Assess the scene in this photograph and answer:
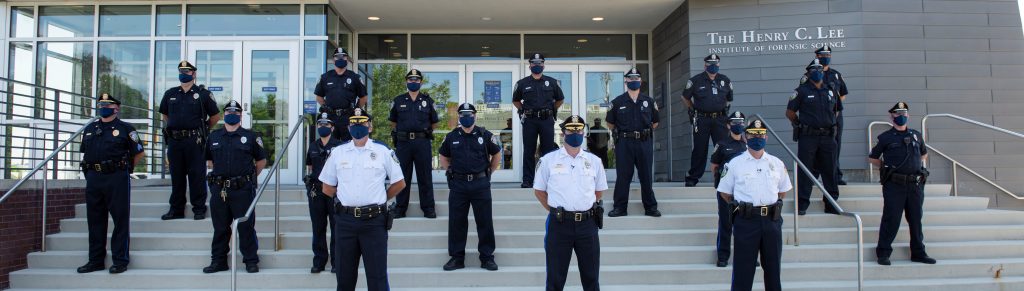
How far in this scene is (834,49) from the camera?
10.6 metres

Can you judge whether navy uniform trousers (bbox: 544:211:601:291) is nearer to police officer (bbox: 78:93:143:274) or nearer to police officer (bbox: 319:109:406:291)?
police officer (bbox: 319:109:406:291)

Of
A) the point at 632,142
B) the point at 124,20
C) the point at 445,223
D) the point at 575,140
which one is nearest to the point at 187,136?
the point at 445,223

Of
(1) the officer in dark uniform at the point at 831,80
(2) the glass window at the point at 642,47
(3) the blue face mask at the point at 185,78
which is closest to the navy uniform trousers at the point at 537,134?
(1) the officer in dark uniform at the point at 831,80

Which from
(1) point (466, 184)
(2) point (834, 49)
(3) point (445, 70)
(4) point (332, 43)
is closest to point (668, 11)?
(2) point (834, 49)

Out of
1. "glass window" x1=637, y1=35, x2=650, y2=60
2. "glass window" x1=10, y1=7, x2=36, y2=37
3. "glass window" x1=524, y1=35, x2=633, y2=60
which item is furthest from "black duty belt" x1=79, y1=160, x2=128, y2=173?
"glass window" x1=637, y1=35, x2=650, y2=60

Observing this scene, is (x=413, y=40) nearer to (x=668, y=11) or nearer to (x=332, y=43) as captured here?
(x=332, y=43)

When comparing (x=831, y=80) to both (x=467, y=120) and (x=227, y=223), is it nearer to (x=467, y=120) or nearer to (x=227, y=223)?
(x=467, y=120)

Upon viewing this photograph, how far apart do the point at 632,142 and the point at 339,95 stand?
3310mm

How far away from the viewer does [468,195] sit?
7.03m

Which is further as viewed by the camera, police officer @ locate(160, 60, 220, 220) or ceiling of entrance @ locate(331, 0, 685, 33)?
ceiling of entrance @ locate(331, 0, 685, 33)

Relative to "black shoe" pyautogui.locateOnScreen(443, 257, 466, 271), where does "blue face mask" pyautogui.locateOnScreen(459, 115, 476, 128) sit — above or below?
above

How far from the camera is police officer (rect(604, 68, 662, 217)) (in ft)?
26.1

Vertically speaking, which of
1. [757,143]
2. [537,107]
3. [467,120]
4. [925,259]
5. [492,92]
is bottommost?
[925,259]

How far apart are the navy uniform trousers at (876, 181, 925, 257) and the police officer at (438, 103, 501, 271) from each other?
3.88 m
